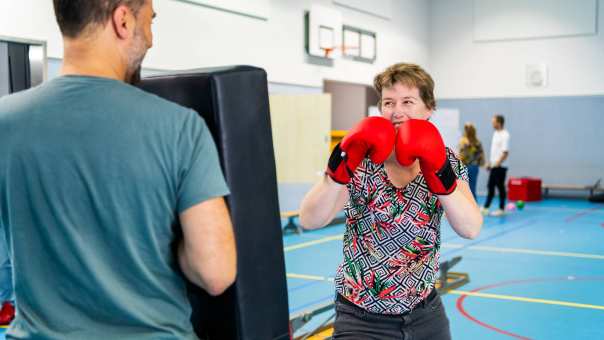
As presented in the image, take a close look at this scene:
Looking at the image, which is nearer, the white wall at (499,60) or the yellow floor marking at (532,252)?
the yellow floor marking at (532,252)

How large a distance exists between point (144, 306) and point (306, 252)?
591 cm

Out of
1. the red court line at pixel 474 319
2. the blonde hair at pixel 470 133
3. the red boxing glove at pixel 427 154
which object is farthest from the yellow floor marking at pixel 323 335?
the blonde hair at pixel 470 133

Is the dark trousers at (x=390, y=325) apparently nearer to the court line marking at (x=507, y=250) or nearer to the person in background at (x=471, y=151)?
the court line marking at (x=507, y=250)

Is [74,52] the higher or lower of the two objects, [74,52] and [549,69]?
the lower

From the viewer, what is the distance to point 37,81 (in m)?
6.12

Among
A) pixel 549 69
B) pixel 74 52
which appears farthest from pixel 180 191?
pixel 549 69

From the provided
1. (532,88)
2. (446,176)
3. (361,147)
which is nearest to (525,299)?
(446,176)

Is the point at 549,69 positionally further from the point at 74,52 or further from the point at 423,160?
the point at 74,52

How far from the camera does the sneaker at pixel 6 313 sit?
4.38 metres

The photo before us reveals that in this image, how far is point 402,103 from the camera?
2143 mm

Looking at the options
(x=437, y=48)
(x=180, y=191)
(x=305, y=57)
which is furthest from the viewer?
(x=437, y=48)

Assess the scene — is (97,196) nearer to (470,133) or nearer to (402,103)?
(402,103)

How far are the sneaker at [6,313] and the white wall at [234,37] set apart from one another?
8.79ft

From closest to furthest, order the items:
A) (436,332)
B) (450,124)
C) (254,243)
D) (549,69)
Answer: (254,243) < (436,332) < (450,124) < (549,69)
